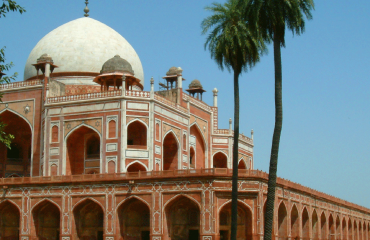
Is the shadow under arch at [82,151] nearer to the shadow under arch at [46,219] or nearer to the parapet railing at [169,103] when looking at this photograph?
the shadow under arch at [46,219]

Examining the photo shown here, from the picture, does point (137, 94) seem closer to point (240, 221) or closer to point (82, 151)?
point (82, 151)

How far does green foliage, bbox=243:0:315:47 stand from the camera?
27500mm

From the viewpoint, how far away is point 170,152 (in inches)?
1834

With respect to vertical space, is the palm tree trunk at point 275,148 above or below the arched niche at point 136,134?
below

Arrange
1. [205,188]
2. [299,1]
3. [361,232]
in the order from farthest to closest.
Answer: [361,232], [205,188], [299,1]

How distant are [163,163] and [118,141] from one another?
5840 millimetres

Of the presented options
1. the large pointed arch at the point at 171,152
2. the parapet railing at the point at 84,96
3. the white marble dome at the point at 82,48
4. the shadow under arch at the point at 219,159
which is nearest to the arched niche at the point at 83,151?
the parapet railing at the point at 84,96

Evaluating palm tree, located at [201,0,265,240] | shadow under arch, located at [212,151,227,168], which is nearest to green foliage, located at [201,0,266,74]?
palm tree, located at [201,0,265,240]

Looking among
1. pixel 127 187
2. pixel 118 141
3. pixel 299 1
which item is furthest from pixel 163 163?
pixel 299 1

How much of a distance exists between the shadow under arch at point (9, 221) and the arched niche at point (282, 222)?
17.1 metres

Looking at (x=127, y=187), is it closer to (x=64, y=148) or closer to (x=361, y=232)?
(x=64, y=148)

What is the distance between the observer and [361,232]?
6675cm

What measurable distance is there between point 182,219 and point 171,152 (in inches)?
376

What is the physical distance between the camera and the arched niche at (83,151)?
1721 inches
